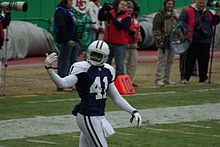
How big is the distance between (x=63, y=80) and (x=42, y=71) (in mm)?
13546

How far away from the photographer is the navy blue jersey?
8906mm

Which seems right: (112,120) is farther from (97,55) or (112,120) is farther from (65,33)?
(97,55)

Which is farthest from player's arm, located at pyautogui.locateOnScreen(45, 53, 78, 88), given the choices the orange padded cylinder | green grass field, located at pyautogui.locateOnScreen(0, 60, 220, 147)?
the orange padded cylinder

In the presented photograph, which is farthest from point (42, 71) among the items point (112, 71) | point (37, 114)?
point (112, 71)

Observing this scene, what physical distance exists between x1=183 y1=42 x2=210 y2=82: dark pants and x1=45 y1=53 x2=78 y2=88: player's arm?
10.8 meters

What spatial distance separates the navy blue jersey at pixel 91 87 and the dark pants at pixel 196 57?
10553 mm

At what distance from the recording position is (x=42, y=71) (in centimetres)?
2219

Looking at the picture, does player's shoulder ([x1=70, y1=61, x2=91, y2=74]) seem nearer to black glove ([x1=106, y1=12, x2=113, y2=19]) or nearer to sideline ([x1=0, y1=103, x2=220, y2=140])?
sideline ([x1=0, y1=103, x2=220, y2=140])

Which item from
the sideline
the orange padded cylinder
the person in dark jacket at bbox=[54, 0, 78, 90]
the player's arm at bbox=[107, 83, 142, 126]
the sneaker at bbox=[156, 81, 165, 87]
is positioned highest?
the player's arm at bbox=[107, 83, 142, 126]

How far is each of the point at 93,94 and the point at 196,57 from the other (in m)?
11.1

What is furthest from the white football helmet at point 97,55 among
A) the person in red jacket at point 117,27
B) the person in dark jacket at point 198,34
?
the person in dark jacket at point 198,34

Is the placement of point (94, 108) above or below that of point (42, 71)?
above

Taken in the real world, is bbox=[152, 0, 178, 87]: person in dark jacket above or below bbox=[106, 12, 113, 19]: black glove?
below

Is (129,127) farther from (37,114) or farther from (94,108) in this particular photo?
(94,108)
